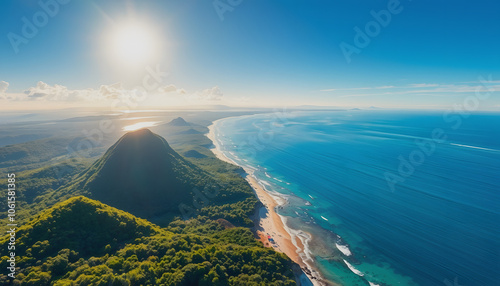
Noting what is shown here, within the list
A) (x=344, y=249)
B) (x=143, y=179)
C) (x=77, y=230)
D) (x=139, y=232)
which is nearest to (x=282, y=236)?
(x=344, y=249)

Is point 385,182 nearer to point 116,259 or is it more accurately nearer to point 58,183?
point 116,259

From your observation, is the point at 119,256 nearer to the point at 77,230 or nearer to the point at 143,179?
the point at 77,230

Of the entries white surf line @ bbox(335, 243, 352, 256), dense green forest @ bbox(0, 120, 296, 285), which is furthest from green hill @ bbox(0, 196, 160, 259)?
white surf line @ bbox(335, 243, 352, 256)

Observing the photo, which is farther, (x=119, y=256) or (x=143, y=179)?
(x=143, y=179)

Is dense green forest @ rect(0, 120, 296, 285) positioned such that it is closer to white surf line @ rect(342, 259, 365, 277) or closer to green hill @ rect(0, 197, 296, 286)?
green hill @ rect(0, 197, 296, 286)

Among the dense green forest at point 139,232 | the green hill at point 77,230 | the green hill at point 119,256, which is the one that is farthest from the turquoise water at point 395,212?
the green hill at point 77,230

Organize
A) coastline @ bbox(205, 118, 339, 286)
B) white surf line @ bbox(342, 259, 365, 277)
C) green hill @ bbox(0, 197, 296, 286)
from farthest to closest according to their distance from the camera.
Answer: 1. coastline @ bbox(205, 118, 339, 286)
2. white surf line @ bbox(342, 259, 365, 277)
3. green hill @ bbox(0, 197, 296, 286)

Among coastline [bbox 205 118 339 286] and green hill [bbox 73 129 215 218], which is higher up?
green hill [bbox 73 129 215 218]

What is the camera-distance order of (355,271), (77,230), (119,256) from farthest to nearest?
(355,271) < (77,230) < (119,256)
